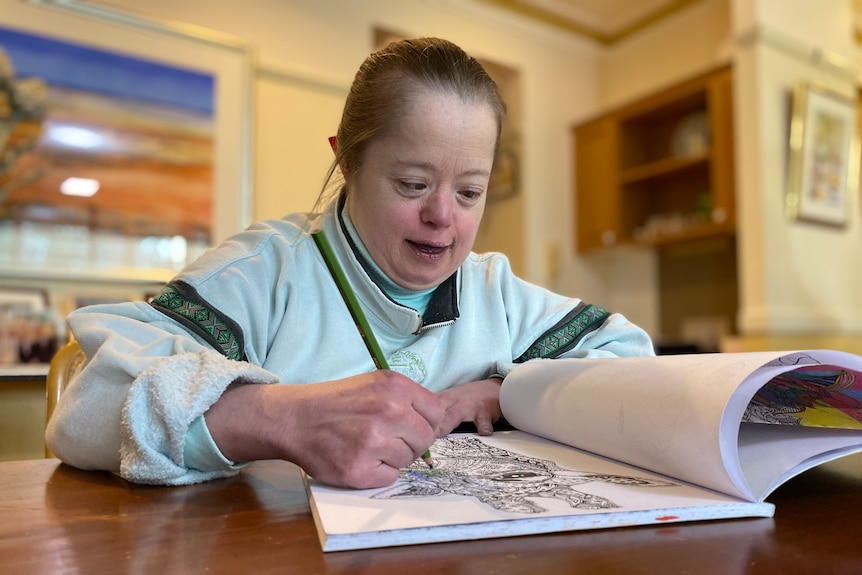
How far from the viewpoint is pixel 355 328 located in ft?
2.92

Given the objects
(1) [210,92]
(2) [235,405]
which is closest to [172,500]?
(2) [235,405]

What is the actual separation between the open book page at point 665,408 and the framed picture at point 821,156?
9.33 ft

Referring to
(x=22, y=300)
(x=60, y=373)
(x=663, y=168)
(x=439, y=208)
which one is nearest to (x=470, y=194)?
(x=439, y=208)

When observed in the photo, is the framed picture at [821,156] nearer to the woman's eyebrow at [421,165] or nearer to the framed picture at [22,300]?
the woman's eyebrow at [421,165]

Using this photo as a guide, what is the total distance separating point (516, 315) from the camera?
3.33 ft

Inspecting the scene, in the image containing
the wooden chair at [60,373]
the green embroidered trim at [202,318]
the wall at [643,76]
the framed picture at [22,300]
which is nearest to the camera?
the green embroidered trim at [202,318]

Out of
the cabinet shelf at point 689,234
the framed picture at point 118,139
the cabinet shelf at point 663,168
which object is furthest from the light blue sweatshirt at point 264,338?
the cabinet shelf at point 663,168

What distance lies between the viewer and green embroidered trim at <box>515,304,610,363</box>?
97 centimetres

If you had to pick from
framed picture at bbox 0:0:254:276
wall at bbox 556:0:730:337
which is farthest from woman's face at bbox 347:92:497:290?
wall at bbox 556:0:730:337

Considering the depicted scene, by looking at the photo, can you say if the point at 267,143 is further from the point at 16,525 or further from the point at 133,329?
the point at 16,525

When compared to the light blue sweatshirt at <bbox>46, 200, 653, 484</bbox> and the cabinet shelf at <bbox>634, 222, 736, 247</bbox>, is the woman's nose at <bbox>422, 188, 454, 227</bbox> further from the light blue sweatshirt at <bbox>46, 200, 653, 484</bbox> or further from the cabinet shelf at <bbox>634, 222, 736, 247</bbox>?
the cabinet shelf at <bbox>634, 222, 736, 247</bbox>

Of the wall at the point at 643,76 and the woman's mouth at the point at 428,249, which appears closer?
the woman's mouth at the point at 428,249

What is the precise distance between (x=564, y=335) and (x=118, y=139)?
93.4 inches

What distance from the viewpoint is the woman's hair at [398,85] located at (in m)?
0.84
